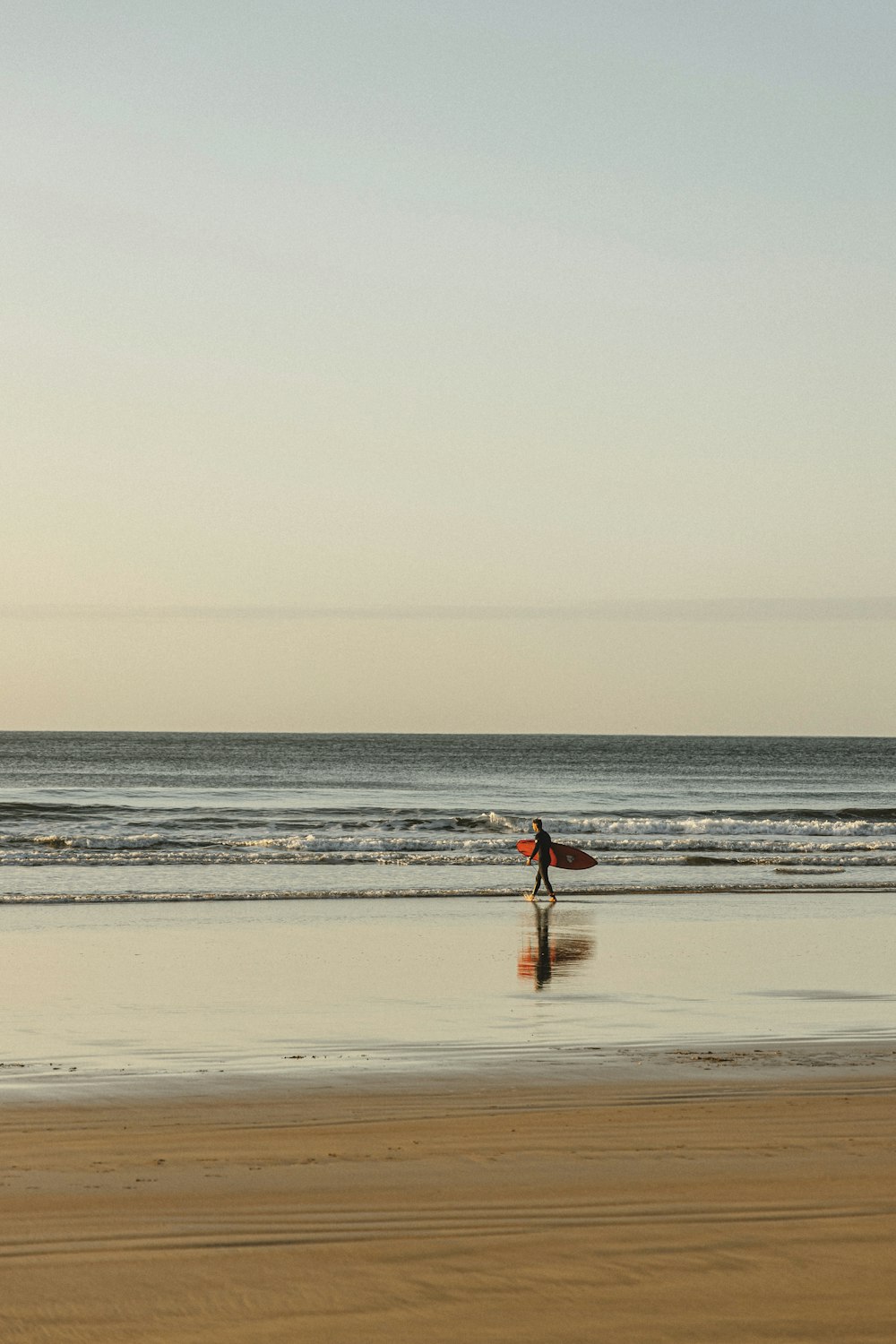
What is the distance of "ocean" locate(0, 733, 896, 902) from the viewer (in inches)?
1018

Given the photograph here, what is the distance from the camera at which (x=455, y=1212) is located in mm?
6613

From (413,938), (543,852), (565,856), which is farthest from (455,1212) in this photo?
(565,856)

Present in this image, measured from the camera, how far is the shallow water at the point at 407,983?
10836mm

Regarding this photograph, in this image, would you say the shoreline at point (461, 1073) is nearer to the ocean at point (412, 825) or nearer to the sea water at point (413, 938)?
the sea water at point (413, 938)

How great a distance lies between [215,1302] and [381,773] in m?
75.0

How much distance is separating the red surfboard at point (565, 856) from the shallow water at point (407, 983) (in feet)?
14.6

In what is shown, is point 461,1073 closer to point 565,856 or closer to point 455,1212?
point 455,1212

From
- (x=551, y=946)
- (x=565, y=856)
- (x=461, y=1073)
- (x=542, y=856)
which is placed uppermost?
(x=542, y=856)

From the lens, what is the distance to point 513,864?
29516 mm

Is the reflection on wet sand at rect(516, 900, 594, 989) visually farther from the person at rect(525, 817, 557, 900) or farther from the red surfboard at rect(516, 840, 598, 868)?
the red surfboard at rect(516, 840, 598, 868)

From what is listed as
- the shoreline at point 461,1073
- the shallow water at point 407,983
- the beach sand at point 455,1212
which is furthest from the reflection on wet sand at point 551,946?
the beach sand at point 455,1212

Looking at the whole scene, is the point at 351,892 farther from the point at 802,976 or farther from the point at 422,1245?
the point at 422,1245

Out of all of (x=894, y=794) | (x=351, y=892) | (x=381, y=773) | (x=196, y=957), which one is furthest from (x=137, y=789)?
(x=196, y=957)

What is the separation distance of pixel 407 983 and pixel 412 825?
27.5 metres
